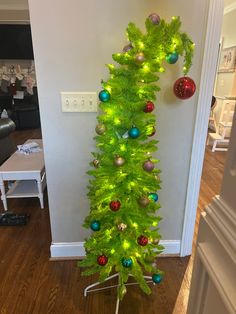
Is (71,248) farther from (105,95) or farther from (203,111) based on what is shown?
(203,111)

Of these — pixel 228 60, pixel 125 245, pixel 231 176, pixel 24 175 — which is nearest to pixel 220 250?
pixel 231 176

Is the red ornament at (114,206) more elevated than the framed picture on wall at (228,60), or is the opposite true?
the framed picture on wall at (228,60)

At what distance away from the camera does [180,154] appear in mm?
1691

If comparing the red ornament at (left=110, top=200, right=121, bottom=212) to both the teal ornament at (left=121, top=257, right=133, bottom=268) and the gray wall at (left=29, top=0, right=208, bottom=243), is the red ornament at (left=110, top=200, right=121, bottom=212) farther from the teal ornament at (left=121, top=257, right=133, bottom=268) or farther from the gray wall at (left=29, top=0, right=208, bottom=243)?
the gray wall at (left=29, top=0, right=208, bottom=243)

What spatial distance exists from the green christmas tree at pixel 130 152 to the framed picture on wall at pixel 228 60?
4.27 meters

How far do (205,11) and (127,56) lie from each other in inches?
24.1

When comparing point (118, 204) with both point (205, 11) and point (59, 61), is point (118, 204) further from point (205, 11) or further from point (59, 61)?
point (205, 11)

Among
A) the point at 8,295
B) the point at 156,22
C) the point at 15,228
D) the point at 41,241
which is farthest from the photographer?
the point at 15,228

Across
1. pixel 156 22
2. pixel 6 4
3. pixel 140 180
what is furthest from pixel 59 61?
pixel 6 4

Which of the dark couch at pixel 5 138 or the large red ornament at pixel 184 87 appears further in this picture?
the dark couch at pixel 5 138

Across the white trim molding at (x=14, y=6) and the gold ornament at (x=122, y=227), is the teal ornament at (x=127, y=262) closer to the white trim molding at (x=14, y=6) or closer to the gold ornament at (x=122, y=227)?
the gold ornament at (x=122, y=227)

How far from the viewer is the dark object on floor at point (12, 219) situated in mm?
2275

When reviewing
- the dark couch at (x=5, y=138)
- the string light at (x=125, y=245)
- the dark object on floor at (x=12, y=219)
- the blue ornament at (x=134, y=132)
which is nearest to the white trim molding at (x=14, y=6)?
the dark couch at (x=5, y=138)

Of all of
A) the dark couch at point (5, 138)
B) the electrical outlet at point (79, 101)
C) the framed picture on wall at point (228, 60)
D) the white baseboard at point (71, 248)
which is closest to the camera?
the electrical outlet at point (79, 101)
